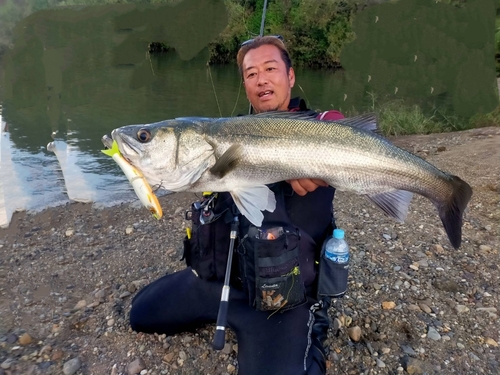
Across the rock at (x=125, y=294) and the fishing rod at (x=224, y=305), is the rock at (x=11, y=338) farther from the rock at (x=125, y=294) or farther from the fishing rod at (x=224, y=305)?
the fishing rod at (x=224, y=305)

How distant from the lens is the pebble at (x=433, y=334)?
10.0ft

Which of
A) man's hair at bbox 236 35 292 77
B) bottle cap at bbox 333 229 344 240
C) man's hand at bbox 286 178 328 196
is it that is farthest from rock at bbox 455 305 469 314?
man's hair at bbox 236 35 292 77

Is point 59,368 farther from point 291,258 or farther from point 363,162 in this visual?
point 363,162

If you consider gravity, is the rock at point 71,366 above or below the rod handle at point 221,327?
below

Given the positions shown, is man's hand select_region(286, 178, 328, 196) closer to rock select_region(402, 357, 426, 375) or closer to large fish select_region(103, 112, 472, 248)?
large fish select_region(103, 112, 472, 248)

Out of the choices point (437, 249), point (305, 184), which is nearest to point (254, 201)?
point (305, 184)

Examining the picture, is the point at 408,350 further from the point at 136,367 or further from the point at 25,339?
the point at 25,339

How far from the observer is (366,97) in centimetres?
1997

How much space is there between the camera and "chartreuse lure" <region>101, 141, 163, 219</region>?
92.0 inches

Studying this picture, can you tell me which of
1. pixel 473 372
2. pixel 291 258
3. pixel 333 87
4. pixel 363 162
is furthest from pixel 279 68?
pixel 333 87

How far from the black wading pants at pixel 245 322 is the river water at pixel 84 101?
13.3 ft

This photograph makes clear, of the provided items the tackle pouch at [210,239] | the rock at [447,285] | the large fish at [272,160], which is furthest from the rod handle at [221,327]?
the rock at [447,285]

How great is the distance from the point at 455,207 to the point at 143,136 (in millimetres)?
2062

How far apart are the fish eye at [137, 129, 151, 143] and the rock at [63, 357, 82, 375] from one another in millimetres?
1743
